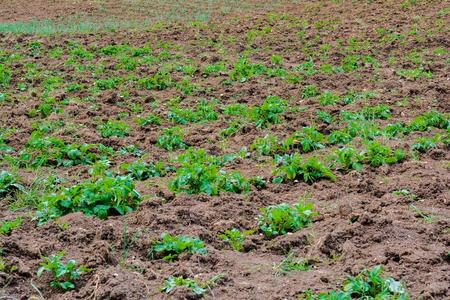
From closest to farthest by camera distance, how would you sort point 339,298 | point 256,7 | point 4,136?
point 339,298 < point 4,136 < point 256,7

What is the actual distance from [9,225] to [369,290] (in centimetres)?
289

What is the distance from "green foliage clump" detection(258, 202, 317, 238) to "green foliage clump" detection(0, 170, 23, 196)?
239 centimetres

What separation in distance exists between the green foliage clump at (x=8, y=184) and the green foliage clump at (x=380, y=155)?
352cm

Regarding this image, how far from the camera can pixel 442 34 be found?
12.7 m

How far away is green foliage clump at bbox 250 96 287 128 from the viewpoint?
830 cm

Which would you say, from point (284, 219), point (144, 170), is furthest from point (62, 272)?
point (144, 170)

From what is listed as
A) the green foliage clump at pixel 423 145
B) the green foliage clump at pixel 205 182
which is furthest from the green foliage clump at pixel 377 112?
the green foliage clump at pixel 205 182

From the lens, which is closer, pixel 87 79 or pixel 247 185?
pixel 247 185

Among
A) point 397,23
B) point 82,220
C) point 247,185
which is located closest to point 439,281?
point 247,185

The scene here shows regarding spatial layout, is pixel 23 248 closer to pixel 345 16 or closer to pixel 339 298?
pixel 339 298

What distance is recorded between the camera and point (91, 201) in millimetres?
5410

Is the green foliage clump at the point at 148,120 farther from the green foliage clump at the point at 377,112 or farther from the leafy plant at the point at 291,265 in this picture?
the leafy plant at the point at 291,265

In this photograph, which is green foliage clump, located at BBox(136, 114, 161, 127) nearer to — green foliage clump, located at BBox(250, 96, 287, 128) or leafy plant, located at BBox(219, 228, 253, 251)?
green foliage clump, located at BBox(250, 96, 287, 128)

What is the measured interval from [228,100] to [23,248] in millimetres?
5133
